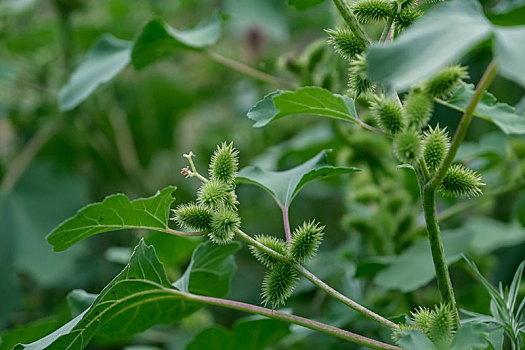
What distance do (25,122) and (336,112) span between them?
1.22 m

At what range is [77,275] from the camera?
1.46m

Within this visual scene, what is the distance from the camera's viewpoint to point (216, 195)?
0.53m

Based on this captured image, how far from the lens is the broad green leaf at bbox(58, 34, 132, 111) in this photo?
3.16 feet

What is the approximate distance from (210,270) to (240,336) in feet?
0.47

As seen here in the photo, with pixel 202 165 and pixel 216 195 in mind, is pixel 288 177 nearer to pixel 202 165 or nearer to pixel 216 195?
pixel 216 195

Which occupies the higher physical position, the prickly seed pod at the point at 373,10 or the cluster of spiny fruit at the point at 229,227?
the prickly seed pod at the point at 373,10

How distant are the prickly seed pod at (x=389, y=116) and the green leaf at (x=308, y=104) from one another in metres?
0.05

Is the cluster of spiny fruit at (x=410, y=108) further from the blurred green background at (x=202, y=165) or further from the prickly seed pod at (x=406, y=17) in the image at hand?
the blurred green background at (x=202, y=165)

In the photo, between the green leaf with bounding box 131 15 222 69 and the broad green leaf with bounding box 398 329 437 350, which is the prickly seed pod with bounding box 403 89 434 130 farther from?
the green leaf with bounding box 131 15 222 69

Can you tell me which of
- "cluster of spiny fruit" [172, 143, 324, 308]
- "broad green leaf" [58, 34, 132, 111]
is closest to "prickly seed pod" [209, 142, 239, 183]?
"cluster of spiny fruit" [172, 143, 324, 308]

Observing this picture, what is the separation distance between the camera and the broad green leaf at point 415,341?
45cm

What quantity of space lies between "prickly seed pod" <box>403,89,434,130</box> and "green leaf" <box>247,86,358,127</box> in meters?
0.08

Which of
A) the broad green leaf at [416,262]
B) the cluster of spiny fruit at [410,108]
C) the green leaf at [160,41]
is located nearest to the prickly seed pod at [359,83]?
the cluster of spiny fruit at [410,108]

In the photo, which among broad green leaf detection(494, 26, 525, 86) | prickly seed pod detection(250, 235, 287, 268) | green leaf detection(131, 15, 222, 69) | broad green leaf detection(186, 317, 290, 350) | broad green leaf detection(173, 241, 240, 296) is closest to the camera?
broad green leaf detection(494, 26, 525, 86)
